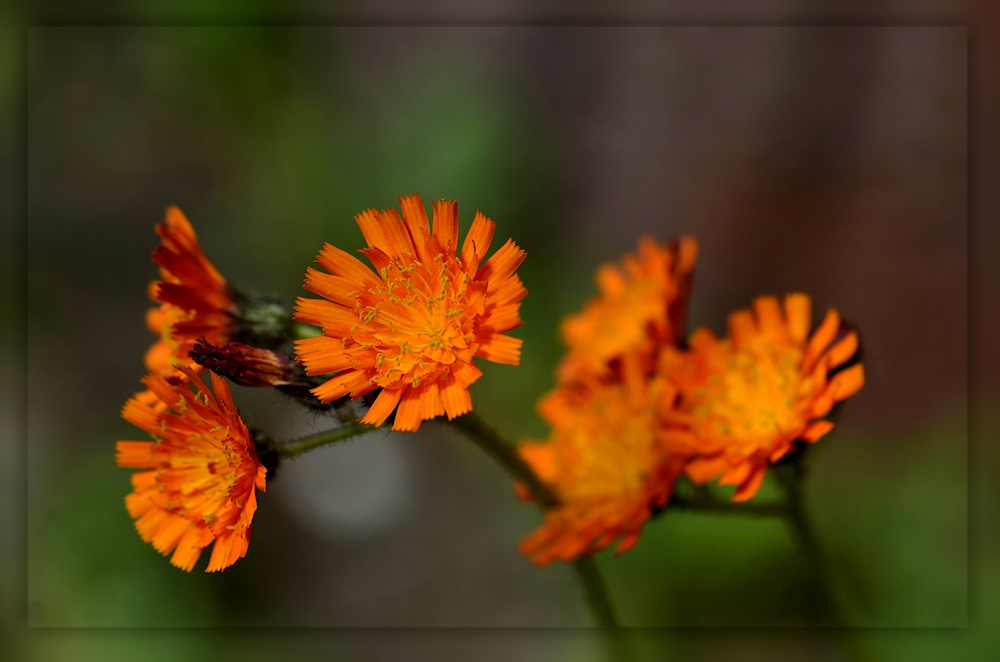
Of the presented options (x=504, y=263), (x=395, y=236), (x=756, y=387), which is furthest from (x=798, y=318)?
(x=395, y=236)

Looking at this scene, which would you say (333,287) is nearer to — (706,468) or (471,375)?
(471,375)

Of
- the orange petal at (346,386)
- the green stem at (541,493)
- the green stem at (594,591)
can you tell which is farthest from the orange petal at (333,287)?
the green stem at (594,591)

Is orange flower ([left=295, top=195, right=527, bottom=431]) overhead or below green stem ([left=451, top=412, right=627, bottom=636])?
overhead

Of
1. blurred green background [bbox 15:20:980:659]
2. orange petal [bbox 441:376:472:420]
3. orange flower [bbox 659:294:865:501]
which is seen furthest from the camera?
blurred green background [bbox 15:20:980:659]

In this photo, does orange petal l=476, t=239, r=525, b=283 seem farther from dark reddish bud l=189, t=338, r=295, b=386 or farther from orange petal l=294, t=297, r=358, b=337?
dark reddish bud l=189, t=338, r=295, b=386

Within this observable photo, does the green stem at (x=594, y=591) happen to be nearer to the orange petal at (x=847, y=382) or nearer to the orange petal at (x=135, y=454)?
the orange petal at (x=847, y=382)

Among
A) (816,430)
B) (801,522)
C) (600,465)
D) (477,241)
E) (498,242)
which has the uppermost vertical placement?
(498,242)

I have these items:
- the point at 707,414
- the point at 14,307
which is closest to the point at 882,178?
the point at 707,414

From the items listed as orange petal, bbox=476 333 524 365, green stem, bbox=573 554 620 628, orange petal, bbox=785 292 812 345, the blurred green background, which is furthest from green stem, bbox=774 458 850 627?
orange petal, bbox=476 333 524 365
